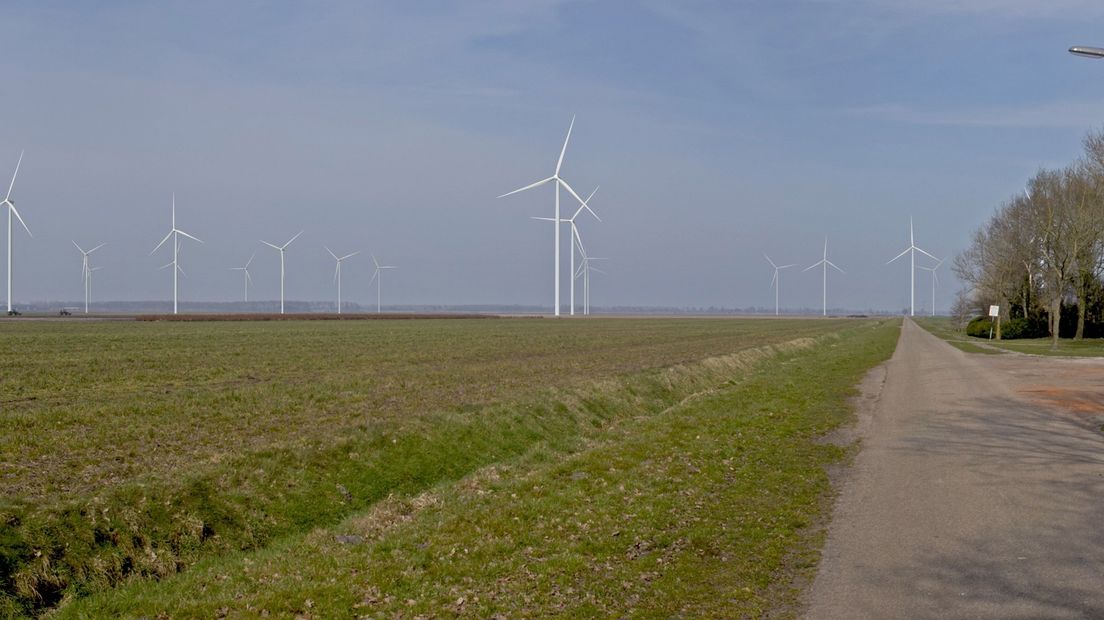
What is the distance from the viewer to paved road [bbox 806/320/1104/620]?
8.30 meters

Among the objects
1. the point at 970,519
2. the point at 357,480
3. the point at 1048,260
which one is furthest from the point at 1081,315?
the point at 357,480

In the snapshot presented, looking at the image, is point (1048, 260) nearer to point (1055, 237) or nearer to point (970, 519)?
point (1055, 237)

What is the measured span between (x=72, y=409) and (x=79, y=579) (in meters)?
11.2

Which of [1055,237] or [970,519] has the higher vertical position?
[1055,237]

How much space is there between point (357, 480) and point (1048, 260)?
231 ft

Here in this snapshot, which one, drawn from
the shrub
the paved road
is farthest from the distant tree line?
the paved road

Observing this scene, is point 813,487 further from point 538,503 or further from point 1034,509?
point 538,503

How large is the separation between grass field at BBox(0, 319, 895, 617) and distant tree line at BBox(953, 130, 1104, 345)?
51.8 metres

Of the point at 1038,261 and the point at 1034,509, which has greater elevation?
the point at 1038,261

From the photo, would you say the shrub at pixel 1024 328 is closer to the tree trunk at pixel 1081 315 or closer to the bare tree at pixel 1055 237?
the bare tree at pixel 1055 237

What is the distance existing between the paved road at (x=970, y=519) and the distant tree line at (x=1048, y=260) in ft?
160

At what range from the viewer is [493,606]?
27.9 ft

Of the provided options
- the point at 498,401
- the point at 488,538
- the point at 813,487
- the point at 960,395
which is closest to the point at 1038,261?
the point at 960,395

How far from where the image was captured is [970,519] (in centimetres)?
1166
